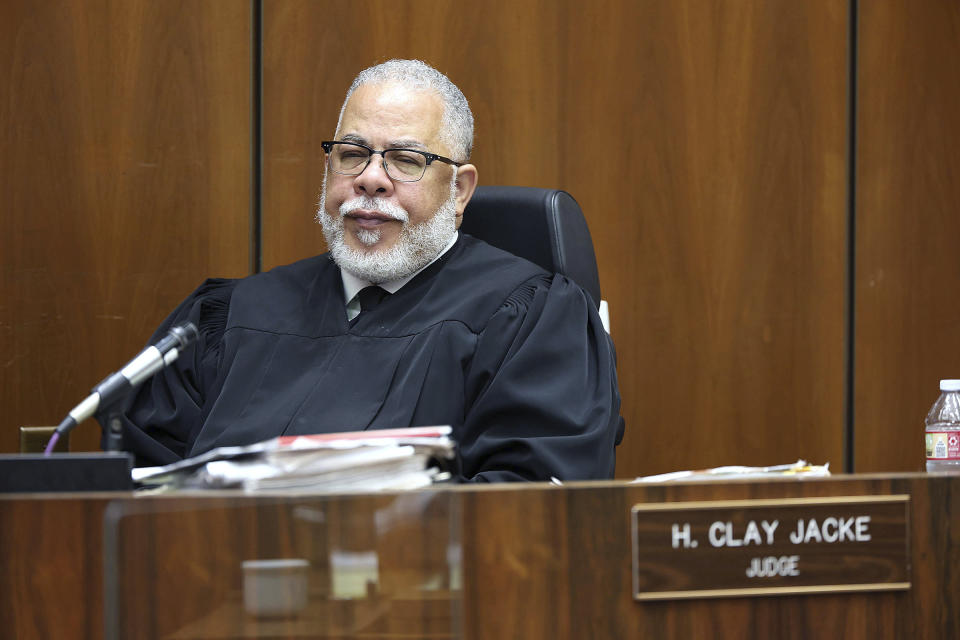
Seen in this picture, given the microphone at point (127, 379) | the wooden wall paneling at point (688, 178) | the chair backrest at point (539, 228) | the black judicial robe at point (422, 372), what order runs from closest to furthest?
the microphone at point (127, 379), the black judicial robe at point (422, 372), the chair backrest at point (539, 228), the wooden wall paneling at point (688, 178)

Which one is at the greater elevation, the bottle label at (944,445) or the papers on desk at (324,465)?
the papers on desk at (324,465)

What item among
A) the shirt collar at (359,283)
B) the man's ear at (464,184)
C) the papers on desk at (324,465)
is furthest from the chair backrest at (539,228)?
the papers on desk at (324,465)

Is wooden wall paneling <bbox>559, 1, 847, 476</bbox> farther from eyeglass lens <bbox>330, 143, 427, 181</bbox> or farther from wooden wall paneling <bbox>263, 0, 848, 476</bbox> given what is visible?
eyeglass lens <bbox>330, 143, 427, 181</bbox>

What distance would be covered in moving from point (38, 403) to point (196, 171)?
2.51 feet

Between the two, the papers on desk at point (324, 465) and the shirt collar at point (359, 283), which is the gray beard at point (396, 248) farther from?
the papers on desk at point (324, 465)

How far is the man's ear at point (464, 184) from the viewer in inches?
83.9

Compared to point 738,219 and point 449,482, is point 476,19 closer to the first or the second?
point 738,219

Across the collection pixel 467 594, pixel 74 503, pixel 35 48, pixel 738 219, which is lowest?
pixel 467 594

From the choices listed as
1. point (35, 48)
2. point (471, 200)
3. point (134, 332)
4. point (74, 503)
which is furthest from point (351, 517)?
point (35, 48)

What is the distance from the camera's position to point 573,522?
1.08m

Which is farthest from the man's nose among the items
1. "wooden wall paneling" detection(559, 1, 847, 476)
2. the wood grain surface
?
the wood grain surface

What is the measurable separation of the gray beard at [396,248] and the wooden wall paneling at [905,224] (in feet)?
4.71

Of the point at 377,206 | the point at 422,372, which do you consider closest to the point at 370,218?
the point at 377,206

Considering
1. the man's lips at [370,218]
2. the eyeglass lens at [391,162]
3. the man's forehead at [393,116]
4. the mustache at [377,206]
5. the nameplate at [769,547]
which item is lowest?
the nameplate at [769,547]
